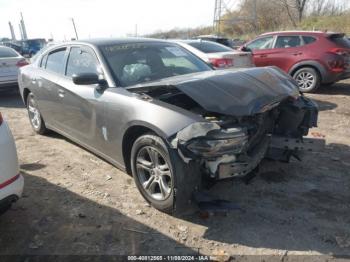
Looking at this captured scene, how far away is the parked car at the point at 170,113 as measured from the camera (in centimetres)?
316

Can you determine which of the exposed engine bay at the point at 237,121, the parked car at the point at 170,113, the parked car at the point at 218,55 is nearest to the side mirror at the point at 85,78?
the parked car at the point at 170,113

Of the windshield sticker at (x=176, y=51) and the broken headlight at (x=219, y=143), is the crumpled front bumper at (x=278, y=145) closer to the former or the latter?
the broken headlight at (x=219, y=143)

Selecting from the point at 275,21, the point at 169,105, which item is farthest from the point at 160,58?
the point at 275,21

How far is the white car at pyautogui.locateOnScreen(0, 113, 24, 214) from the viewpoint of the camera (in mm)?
2910

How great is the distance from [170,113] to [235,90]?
0.73 m

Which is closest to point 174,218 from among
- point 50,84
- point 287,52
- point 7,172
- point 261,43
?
point 7,172

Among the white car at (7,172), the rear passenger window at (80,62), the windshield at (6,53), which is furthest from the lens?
the windshield at (6,53)

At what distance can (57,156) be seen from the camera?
525cm

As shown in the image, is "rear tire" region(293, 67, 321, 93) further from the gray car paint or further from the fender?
the gray car paint

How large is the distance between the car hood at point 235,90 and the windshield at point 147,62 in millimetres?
365

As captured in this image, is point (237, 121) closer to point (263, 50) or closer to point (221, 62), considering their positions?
point (221, 62)

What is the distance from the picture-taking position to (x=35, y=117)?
6.18 meters

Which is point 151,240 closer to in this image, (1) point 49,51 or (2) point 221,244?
(2) point 221,244

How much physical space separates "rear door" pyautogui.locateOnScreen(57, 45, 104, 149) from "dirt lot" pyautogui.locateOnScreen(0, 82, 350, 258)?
507 mm
